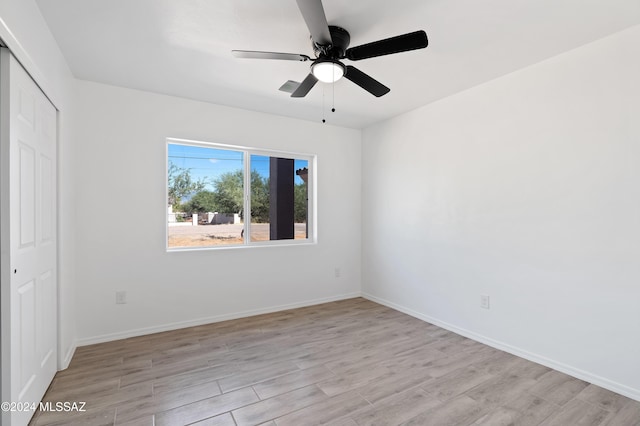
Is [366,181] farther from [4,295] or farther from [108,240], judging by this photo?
[4,295]

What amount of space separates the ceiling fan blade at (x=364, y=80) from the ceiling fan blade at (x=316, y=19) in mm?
352

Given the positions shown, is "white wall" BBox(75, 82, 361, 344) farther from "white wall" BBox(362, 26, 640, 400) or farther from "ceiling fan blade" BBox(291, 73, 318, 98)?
"white wall" BBox(362, 26, 640, 400)

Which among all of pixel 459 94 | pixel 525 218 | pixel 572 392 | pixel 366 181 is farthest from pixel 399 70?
pixel 572 392

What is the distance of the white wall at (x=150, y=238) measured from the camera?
2.96 meters

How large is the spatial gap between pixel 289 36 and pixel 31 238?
6.95 ft

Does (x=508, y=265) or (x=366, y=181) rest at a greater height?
(x=366, y=181)

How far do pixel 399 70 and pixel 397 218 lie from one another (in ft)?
6.19

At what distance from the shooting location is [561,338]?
2.44m

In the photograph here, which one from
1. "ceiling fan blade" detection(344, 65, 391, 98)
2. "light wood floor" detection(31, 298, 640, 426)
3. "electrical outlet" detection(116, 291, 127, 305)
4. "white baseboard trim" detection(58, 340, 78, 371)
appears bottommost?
"light wood floor" detection(31, 298, 640, 426)

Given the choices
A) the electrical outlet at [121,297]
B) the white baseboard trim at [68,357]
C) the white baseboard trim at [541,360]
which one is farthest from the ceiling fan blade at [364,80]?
the white baseboard trim at [68,357]

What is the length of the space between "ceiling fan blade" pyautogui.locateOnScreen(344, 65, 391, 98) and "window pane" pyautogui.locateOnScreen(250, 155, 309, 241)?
6.50ft

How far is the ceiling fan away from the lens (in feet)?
5.37

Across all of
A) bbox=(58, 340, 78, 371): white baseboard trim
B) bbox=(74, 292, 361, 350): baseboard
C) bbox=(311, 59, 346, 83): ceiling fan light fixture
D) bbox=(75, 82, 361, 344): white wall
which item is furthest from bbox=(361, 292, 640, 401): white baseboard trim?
bbox=(58, 340, 78, 371): white baseboard trim

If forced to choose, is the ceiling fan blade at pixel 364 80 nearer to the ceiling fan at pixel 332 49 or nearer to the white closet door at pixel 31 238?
the ceiling fan at pixel 332 49
